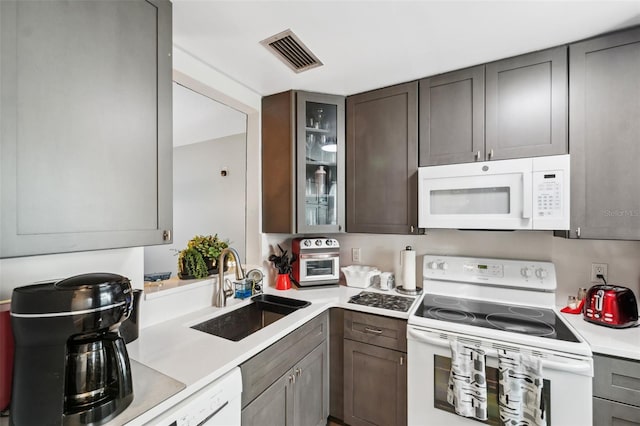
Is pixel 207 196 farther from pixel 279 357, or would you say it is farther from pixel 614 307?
pixel 614 307

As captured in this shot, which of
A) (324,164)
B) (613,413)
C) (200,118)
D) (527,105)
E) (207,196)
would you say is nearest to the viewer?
(613,413)

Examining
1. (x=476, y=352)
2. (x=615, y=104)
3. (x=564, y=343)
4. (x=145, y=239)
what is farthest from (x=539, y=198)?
(x=145, y=239)

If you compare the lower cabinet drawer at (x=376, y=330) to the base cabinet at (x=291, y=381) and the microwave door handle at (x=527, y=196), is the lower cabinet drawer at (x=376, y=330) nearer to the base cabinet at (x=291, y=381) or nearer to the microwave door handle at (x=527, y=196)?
the base cabinet at (x=291, y=381)

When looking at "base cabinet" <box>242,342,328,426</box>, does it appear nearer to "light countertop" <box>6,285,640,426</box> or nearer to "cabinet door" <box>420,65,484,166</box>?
"light countertop" <box>6,285,640,426</box>

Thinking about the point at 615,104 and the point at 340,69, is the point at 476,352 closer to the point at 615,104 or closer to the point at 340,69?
the point at 615,104

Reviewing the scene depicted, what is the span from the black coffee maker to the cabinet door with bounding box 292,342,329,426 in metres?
0.98

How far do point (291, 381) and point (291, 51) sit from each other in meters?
1.84

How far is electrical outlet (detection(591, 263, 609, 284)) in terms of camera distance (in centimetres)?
164

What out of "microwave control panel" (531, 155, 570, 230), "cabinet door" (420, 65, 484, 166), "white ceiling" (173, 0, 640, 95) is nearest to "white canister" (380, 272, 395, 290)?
"cabinet door" (420, 65, 484, 166)

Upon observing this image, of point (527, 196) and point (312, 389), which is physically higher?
point (527, 196)

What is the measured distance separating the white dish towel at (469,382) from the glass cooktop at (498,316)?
0.60 feet

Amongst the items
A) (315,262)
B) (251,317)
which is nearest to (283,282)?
(315,262)

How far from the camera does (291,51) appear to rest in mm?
1593

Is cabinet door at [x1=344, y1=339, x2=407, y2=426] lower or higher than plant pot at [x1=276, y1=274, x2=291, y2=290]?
lower
